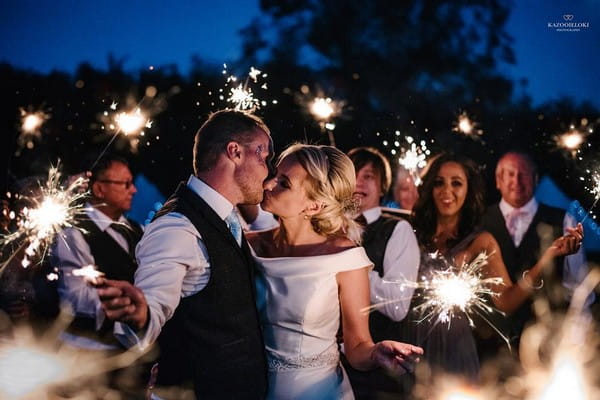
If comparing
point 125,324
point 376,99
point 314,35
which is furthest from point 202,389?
point 314,35

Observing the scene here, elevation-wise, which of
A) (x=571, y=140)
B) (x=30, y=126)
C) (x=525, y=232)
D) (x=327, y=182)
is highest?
(x=30, y=126)

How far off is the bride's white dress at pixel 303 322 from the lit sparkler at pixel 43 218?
80.0 inches

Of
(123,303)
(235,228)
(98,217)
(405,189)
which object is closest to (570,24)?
(405,189)

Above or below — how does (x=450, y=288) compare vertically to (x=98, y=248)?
below

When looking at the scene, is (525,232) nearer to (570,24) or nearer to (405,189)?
(405,189)

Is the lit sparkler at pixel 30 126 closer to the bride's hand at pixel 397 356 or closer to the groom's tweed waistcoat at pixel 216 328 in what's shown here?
the groom's tweed waistcoat at pixel 216 328

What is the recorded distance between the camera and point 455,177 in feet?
16.0

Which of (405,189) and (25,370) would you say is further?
(405,189)

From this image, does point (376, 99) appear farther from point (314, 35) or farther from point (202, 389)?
point (202, 389)

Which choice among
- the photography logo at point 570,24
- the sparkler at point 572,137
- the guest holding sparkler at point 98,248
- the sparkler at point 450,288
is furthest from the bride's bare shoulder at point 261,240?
the sparkler at point 572,137

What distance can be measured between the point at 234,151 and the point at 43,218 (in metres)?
2.11

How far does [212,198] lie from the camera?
2.92 metres

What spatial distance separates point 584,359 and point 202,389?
5583mm

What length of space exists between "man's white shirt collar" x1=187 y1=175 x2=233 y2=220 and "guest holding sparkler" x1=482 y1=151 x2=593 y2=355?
11.0 feet
